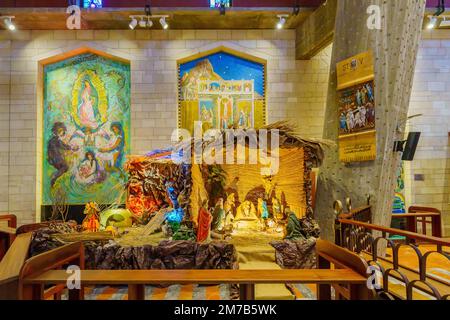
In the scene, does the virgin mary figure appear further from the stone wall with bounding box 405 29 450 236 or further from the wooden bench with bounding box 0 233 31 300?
the stone wall with bounding box 405 29 450 236

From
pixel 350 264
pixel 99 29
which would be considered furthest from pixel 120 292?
pixel 99 29

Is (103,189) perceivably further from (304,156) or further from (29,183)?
(304,156)

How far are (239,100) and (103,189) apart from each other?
5.50 meters

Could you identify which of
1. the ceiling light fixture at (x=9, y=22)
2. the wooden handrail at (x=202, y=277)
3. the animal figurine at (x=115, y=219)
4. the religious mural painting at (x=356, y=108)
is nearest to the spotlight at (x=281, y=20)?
the religious mural painting at (x=356, y=108)

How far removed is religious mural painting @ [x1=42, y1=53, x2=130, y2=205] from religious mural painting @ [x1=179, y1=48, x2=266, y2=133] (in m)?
2.04

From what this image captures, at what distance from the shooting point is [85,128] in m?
10.3

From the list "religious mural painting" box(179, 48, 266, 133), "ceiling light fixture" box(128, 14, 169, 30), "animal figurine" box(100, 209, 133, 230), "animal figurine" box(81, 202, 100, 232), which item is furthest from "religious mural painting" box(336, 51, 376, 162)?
"animal figurine" box(81, 202, 100, 232)

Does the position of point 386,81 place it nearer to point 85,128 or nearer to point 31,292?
point 31,292

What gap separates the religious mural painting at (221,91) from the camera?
34.0 ft

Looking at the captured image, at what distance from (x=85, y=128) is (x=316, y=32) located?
8.05 meters

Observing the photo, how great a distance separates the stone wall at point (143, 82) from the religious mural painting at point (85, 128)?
39 cm

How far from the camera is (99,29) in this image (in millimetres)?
10203

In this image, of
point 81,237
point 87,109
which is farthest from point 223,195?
point 87,109
